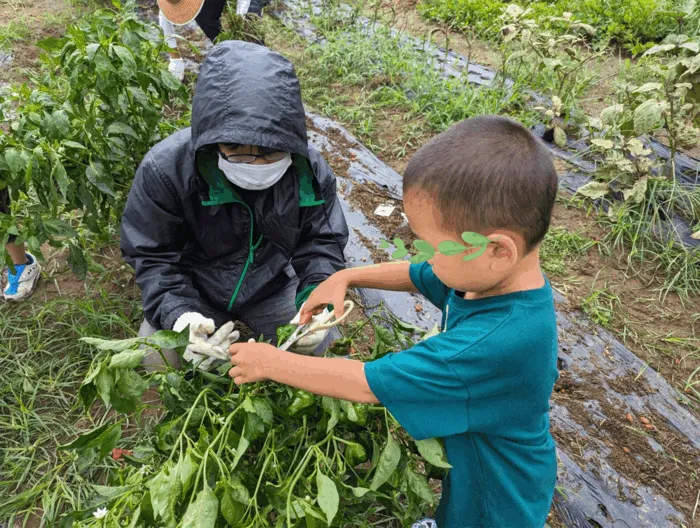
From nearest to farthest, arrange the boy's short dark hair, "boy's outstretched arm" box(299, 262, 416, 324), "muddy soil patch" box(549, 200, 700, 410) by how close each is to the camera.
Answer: the boy's short dark hair, "boy's outstretched arm" box(299, 262, 416, 324), "muddy soil patch" box(549, 200, 700, 410)

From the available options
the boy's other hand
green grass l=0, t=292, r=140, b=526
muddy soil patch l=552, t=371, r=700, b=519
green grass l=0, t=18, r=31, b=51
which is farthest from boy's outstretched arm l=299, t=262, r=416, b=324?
green grass l=0, t=18, r=31, b=51

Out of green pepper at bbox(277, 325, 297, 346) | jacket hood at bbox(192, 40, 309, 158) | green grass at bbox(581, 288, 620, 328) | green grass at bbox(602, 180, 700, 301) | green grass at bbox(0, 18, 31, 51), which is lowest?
green grass at bbox(581, 288, 620, 328)

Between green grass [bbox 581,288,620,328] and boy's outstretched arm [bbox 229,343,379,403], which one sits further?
green grass [bbox 581,288,620,328]

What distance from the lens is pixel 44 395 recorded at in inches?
87.9

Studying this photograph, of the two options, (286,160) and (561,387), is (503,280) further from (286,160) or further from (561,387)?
(561,387)

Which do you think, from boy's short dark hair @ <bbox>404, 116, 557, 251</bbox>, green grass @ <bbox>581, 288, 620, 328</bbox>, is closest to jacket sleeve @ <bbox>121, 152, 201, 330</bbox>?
boy's short dark hair @ <bbox>404, 116, 557, 251</bbox>

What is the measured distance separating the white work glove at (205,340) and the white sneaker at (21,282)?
4.30ft

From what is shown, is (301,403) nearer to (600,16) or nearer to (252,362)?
(252,362)

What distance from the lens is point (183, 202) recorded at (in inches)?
75.3

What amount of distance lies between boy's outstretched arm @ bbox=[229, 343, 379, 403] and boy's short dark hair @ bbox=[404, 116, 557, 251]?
37 cm

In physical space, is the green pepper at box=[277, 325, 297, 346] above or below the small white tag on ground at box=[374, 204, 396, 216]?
above

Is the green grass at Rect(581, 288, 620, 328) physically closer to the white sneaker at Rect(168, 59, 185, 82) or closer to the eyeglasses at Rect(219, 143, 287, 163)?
the eyeglasses at Rect(219, 143, 287, 163)

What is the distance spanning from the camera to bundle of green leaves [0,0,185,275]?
1891 mm

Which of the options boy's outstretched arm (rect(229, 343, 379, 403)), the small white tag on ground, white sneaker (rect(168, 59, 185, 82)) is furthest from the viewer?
white sneaker (rect(168, 59, 185, 82))
